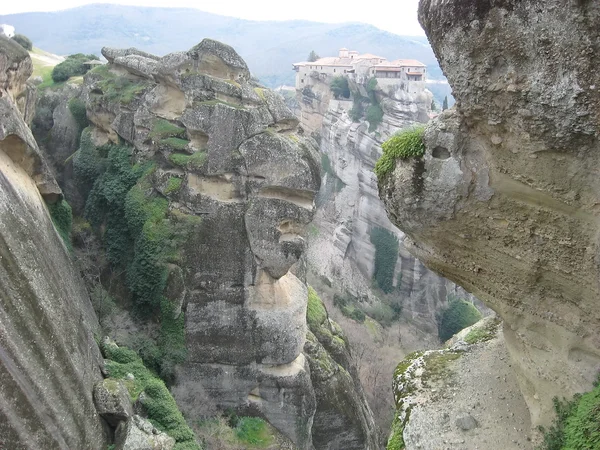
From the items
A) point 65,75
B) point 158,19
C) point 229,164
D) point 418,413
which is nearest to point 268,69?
point 158,19

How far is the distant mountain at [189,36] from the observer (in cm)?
A: 13075

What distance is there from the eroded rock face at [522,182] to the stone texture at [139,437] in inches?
246

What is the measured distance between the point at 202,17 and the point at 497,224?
696 ft

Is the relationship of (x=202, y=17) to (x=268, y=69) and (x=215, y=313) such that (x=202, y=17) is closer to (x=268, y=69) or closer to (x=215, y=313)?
(x=268, y=69)

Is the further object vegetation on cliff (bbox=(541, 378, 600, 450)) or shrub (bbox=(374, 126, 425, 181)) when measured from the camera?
shrub (bbox=(374, 126, 425, 181))

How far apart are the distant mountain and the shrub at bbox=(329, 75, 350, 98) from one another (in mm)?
76672

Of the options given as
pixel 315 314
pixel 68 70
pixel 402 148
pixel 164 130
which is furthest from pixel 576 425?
pixel 68 70

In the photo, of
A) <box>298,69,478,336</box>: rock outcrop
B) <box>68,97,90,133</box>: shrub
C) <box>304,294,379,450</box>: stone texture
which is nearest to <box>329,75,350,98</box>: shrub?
<box>298,69,478,336</box>: rock outcrop

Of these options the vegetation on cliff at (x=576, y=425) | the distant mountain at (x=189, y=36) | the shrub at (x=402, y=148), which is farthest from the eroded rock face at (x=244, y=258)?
the distant mountain at (x=189, y=36)

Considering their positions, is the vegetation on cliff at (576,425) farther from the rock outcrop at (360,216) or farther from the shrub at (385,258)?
the shrub at (385,258)

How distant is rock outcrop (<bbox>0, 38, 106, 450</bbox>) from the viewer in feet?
24.2

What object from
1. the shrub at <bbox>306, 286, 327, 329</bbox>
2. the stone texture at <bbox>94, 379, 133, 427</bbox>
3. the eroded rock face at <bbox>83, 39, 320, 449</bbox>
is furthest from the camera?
the shrub at <bbox>306, 286, 327, 329</bbox>

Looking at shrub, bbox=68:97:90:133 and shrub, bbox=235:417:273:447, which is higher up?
shrub, bbox=68:97:90:133

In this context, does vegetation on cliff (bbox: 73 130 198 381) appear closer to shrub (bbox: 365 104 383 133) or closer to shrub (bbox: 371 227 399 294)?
shrub (bbox: 371 227 399 294)
